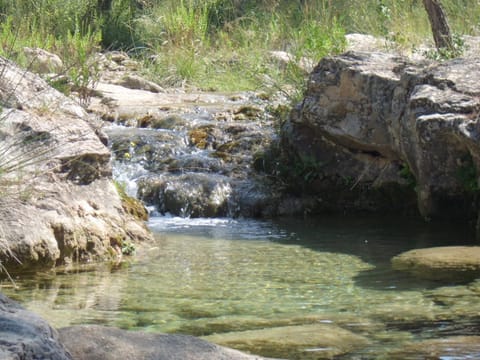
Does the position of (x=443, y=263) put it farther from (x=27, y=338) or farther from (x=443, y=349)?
(x=27, y=338)

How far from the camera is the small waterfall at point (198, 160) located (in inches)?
365

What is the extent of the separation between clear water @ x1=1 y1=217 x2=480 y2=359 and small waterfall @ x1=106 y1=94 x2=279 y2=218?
1.28 m

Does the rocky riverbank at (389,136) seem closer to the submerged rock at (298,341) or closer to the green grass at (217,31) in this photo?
the green grass at (217,31)

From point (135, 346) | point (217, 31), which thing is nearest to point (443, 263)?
point (135, 346)

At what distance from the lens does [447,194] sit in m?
7.81

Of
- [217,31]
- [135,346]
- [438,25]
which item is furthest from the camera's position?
[217,31]

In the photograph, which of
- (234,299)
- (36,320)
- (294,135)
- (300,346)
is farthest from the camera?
(294,135)

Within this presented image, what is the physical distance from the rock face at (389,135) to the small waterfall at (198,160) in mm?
604

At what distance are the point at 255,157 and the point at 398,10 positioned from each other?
200 inches

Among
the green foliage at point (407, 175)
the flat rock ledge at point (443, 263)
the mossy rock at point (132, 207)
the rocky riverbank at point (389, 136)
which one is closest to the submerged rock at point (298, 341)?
the flat rock ledge at point (443, 263)

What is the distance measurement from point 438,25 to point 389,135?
2.47 m

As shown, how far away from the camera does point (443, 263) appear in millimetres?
6164

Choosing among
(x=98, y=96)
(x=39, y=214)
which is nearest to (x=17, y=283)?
(x=39, y=214)

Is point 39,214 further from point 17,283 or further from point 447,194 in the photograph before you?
point 447,194
